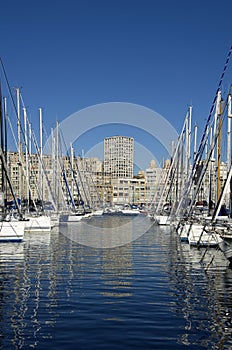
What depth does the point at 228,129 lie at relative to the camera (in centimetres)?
4759

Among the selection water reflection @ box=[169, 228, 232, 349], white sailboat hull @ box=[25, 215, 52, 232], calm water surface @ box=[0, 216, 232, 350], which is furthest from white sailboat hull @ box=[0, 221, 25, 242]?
water reflection @ box=[169, 228, 232, 349]

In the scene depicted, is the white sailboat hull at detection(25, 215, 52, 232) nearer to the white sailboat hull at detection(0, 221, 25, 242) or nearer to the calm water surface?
the white sailboat hull at detection(0, 221, 25, 242)

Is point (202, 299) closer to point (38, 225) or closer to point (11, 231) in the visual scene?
point (11, 231)

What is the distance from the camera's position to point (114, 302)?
808 inches

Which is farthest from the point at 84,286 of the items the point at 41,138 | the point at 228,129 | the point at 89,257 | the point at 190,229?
the point at 41,138

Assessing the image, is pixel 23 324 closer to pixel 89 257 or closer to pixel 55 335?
pixel 55 335

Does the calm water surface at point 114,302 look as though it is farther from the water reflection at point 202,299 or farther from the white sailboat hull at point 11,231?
the white sailboat hull at point 11,231

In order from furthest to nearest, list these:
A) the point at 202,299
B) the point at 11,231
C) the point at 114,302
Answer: the point at 11,231
the point at 202,299
the point at 114,302

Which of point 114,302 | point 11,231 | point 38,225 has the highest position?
point 11,231

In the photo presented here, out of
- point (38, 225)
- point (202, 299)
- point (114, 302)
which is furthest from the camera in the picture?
point (38, 225)

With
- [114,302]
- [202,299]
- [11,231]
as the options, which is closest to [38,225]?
[11,231]

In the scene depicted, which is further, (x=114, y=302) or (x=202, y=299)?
(x=202, y=299)

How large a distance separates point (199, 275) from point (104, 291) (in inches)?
285

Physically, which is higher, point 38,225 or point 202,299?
point 202,299
